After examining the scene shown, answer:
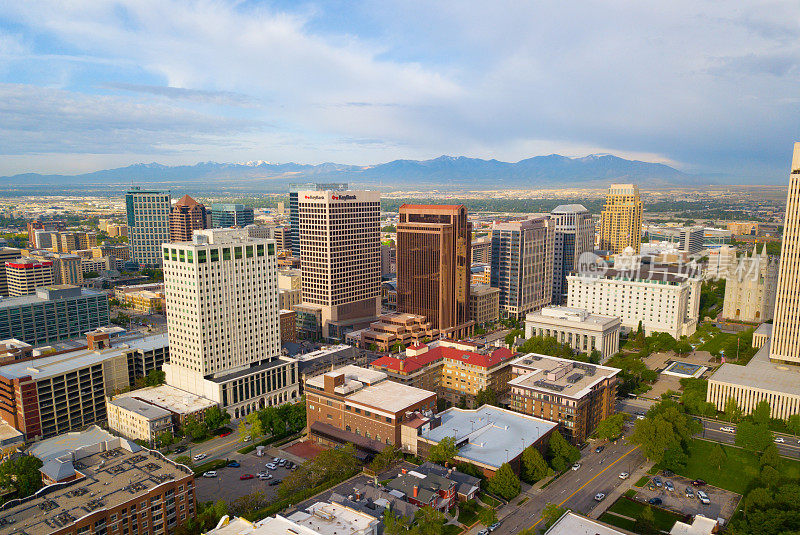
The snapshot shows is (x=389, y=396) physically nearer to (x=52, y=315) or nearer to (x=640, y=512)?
(x=640, y=512)

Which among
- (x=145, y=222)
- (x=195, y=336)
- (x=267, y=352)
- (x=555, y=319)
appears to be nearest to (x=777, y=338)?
(x=555, y=319)

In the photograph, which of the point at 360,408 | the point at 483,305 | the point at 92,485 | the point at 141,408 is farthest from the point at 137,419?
the point at 483,305

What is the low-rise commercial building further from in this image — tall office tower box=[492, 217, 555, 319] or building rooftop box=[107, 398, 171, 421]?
tall office tower box=[492, 217, 555, 319]

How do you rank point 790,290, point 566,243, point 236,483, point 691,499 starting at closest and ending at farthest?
point 691,499
point 236,483
point 790,290
point 566,243

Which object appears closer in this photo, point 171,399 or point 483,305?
point 171,399

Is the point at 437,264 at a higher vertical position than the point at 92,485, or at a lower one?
higher

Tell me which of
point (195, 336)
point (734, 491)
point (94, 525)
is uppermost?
point (195, 336)

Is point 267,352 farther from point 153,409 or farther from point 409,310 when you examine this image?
point 409,310
